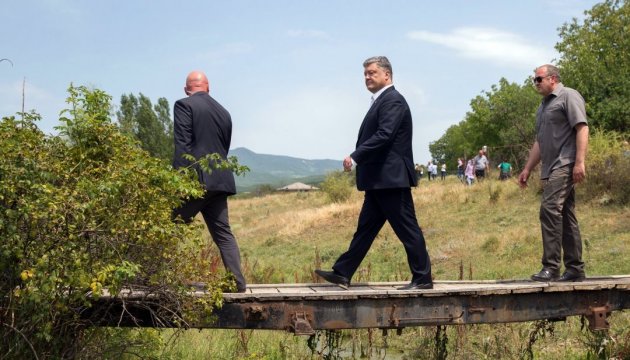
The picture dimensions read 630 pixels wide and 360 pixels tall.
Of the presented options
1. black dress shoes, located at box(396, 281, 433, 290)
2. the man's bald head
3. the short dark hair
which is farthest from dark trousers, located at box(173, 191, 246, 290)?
the short dark hair

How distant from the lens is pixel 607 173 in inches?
779

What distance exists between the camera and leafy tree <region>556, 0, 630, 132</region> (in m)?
43.5

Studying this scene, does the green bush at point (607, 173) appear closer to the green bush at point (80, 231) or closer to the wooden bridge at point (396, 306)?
the wooden bridge at point (396, 306)

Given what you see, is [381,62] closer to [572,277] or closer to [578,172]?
[578,172]

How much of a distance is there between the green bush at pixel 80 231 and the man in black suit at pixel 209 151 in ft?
1.66

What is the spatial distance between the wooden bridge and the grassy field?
62 cm

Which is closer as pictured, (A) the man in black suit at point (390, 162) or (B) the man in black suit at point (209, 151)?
(B) the man in black suit at point (209, 151)

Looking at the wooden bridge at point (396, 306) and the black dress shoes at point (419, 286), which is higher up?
the black dress shoes at point (419, 286)

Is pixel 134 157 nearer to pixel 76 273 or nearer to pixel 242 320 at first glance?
pixel 76 273

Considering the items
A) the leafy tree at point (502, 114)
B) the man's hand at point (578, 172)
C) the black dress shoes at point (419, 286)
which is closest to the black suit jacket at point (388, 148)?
the black dress shoes at point (419, 286)

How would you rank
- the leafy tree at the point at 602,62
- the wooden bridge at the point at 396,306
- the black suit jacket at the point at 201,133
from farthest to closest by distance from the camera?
the leafy tree at the point at 602,62 < the black suit jacket at the point at 201,133 < the wooden bridge at the point at 396,306

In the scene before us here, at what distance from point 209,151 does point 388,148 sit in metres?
1.52

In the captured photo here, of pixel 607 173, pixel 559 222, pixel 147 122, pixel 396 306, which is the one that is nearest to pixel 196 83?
pixel 396 306

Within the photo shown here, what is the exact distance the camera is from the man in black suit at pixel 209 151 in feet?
20.2
